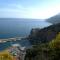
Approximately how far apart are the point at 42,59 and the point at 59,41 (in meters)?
1.14

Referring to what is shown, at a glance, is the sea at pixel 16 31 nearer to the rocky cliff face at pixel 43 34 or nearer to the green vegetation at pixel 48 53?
the rocky cliff face at pixel 43 34

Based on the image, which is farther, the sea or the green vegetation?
the sea

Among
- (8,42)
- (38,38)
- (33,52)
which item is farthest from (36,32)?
(33,52)

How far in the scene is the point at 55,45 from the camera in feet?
31.2

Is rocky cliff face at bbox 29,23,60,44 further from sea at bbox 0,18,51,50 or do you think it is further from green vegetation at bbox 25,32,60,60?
green vegetation at bbox 25,32,60,60

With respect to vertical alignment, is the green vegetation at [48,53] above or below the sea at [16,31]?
above

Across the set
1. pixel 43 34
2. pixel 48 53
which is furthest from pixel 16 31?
pixel 48 53

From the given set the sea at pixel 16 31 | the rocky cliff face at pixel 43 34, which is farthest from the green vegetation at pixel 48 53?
the rocky cliff face at pixel 43 34

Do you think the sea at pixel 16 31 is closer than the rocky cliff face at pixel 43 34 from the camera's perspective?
No

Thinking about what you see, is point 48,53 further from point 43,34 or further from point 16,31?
point 16,31

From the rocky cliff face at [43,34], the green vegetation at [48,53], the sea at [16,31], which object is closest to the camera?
the green vegetation at [48,53]

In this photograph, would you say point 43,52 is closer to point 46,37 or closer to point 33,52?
point 33,52

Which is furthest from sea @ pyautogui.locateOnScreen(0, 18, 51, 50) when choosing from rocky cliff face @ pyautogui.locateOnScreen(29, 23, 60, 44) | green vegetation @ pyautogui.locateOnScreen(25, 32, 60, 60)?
green vegetation @ pyautogui.locateOnScreen(25, 32, 60, 60)

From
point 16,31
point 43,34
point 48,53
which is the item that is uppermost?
point 48,53
